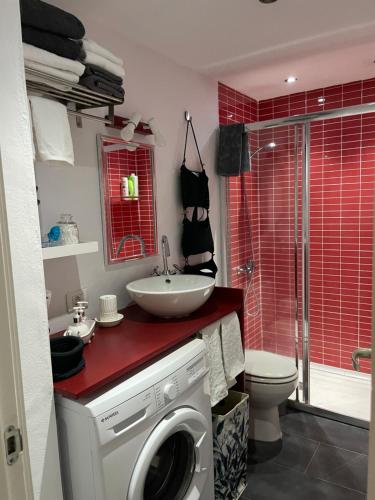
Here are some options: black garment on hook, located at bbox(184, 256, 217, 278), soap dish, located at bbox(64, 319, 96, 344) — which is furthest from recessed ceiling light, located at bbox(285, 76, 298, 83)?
soap dish, located at bbox(64, 319, 96, 344)

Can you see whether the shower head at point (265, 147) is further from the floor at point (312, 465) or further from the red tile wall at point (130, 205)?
the floor at point (312, 465)

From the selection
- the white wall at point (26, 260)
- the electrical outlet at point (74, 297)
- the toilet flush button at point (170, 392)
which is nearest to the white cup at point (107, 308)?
the electrical outlet at point (74, 297)

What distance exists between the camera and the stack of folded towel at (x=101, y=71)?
142cm

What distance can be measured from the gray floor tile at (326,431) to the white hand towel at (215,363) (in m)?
0.93

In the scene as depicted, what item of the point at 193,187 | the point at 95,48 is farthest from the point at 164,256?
the point at 95,48

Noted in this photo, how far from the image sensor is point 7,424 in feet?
2.77

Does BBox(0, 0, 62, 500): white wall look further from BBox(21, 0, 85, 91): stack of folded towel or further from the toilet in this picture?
the toilet

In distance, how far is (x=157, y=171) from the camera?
2258 millimetres

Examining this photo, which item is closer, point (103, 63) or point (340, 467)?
point (103, 63)

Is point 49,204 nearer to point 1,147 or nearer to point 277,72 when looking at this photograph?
point 1,147

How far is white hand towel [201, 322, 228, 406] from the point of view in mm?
1797

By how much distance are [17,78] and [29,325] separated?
681 millimetres

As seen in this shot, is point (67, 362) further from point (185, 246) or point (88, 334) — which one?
point (185, 246)

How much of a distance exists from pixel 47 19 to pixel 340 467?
254 centimetres
